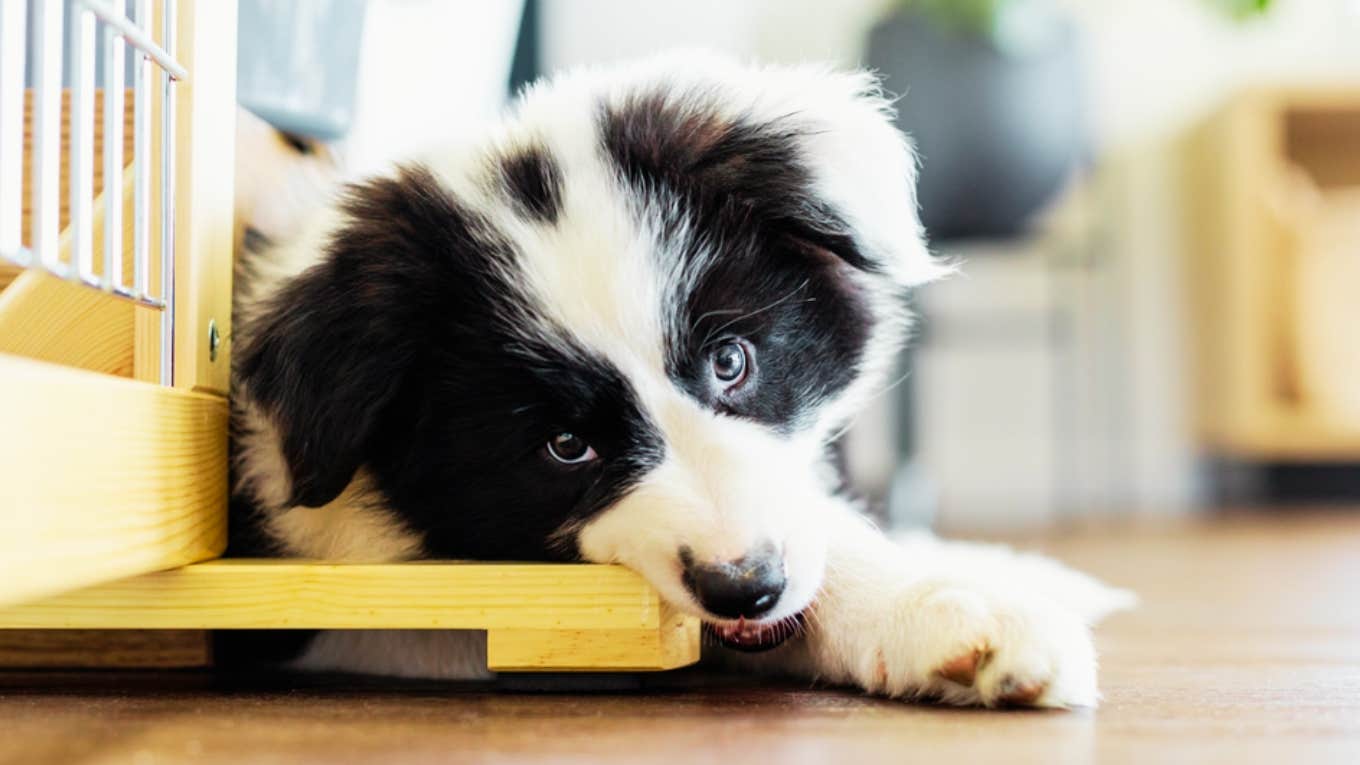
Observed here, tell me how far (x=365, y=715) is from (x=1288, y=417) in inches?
190

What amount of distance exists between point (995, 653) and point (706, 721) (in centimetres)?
30

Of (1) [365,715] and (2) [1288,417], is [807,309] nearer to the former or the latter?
(1) [365,715]

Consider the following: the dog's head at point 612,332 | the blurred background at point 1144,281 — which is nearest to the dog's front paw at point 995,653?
the dog's head at point 612,332

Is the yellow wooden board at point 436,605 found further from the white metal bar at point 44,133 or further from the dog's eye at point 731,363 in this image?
the white metal bar at point 44,133

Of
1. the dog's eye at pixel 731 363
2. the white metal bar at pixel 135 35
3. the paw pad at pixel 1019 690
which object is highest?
the white metal bar at pixel 135 35

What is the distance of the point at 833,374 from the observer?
1.86 metres

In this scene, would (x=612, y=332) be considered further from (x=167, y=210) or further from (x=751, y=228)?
(x=167, y=210)

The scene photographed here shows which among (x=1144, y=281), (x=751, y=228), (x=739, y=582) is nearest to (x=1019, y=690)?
(x=739, y=582)

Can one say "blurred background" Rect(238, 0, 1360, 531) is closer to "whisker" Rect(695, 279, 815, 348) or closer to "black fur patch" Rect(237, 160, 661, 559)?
"whisker" Rect(695, 279, 815, 348)

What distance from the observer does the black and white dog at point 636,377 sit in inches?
57.6

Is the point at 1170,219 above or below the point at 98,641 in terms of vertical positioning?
above

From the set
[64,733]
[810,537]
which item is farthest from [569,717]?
[64,733]

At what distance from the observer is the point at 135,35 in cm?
140

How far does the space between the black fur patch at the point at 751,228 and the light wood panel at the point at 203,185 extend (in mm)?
470
